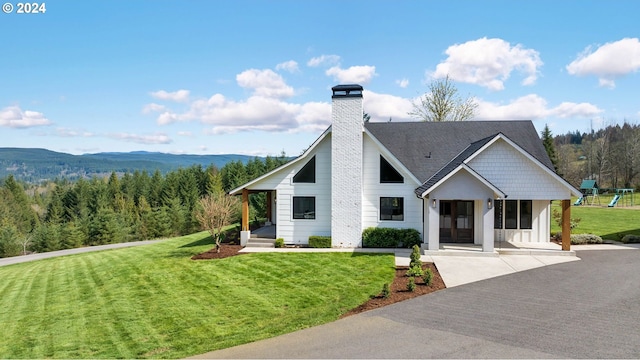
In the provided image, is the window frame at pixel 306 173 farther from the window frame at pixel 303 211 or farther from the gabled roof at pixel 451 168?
the gabled roof at pixel 451 168

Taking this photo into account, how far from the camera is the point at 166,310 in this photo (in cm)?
1140

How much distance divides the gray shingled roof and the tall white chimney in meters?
2.97

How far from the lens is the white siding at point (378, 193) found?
1931 cm

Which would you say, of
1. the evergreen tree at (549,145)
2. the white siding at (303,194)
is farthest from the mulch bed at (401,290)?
the evergreen tree at (549,145)

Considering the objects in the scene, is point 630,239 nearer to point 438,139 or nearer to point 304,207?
point 438,139

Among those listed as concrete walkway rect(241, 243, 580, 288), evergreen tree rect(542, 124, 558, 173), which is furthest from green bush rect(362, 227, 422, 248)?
evergreen tree rect(542, 124, 558, 173)

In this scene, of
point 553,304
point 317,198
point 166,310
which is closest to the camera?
point 553,304

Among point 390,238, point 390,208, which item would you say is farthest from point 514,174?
point 390,238

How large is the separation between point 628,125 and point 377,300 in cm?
9330

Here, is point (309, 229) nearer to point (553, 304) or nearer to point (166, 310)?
point (166, 310)

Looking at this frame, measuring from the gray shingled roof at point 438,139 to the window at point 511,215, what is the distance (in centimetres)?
291

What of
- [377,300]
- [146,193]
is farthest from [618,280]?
[146,193]

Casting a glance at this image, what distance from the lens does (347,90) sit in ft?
62.4

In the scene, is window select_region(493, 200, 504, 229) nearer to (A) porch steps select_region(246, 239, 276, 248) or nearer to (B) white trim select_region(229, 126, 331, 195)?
(B) white trim select_region(229, 126, 331, 195)
